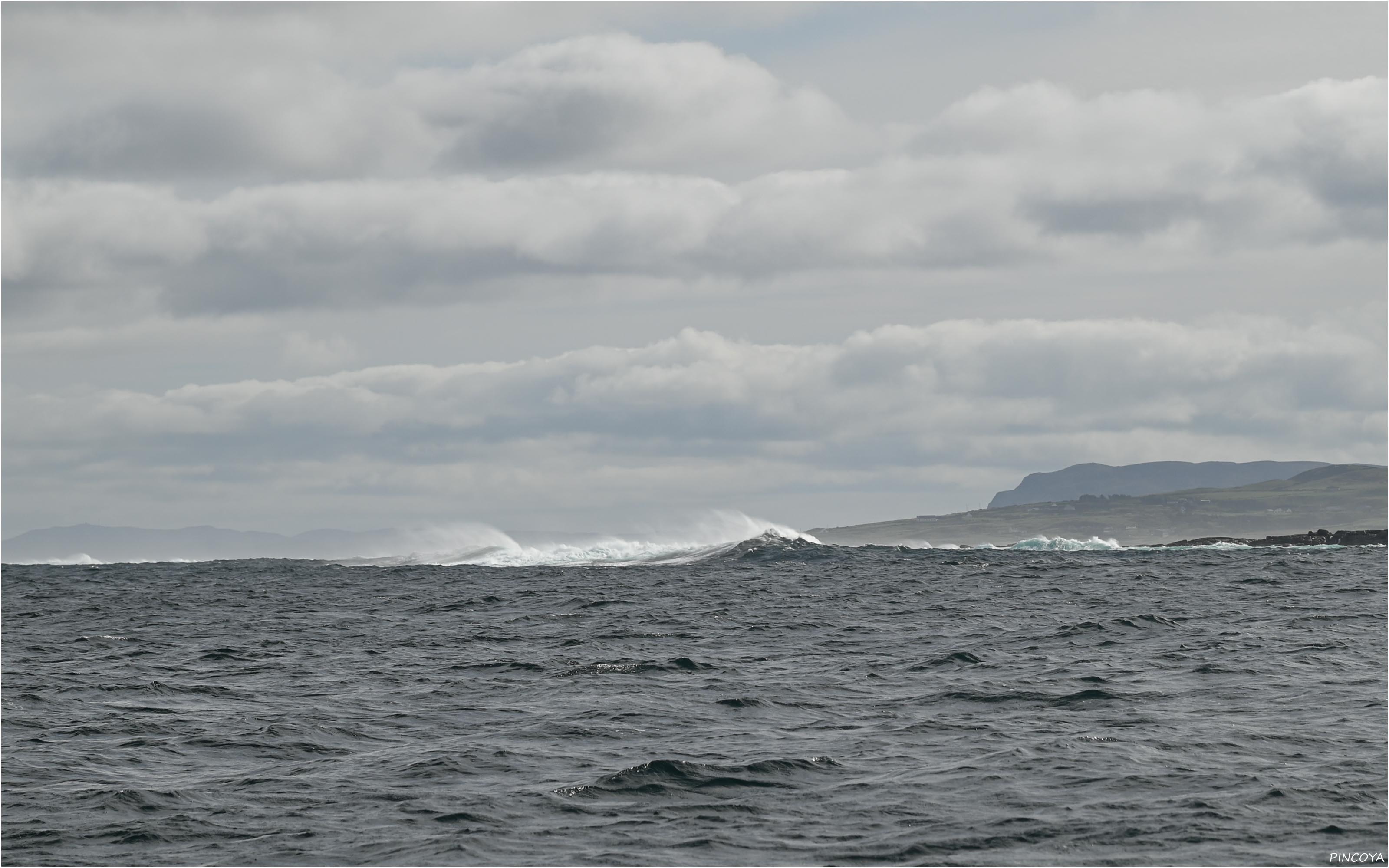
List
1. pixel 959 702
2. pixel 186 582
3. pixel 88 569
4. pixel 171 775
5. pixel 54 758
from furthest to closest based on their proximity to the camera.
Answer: pixel 88 569 < pixel 186 582 < pixel 959 702 < pixel 54 758 < pixel 171 775

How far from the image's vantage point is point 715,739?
25.3 metres

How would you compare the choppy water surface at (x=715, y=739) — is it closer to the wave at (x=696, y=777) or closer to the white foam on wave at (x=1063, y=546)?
the wave at (x=696, y=777)

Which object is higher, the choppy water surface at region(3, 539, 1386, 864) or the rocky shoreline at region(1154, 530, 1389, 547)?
the rocky shoreline at region(1154, 530, 1389, 547)

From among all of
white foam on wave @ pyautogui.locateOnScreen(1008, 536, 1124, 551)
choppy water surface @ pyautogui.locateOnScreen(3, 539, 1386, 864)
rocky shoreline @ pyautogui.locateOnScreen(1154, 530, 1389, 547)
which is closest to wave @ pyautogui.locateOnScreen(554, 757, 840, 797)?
choppy water surface @ pyautogui.locateOnScreen(3, 539, 1386, 864)

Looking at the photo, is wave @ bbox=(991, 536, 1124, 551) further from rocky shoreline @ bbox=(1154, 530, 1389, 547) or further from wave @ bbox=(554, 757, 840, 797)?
wave @ bbox=(554, 757, 840, 797)

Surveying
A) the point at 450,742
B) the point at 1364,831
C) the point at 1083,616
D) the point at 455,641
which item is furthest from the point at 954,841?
the point at 1083,616

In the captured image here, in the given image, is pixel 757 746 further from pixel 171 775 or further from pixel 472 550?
pixel 472 550

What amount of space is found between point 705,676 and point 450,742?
10146 mm

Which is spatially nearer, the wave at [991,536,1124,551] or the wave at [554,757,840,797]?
the wave at [554,757,840,797]

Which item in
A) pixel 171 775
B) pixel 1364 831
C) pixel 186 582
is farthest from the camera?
pixel 186 582

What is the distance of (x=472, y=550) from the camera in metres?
180

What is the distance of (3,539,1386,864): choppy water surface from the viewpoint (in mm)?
18562

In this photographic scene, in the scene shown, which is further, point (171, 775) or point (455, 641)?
point (455, 641)

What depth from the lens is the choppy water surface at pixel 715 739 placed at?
60.9 feet
